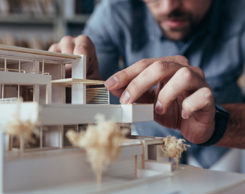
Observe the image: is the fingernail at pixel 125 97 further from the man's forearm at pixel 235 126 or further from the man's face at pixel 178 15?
the man's face at pixel 178 15

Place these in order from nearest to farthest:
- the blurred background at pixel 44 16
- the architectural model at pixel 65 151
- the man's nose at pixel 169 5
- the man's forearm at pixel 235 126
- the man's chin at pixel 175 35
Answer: the architectural model at pixel 65 151 → the man's forearm at pixel 235 126 → the man's nose at pixel 169 5 → the man's chin at pixel 175 35 → the blurred background at pixel 44 16

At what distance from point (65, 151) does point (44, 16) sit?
2.95 m

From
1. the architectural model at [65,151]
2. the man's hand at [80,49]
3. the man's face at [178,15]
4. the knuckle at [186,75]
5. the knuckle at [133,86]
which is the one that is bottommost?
the architectural model at [65,151]

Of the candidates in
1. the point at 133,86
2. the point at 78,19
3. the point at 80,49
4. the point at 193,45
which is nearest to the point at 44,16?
the point at 78,19

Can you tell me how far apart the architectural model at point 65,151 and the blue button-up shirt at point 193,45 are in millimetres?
1021

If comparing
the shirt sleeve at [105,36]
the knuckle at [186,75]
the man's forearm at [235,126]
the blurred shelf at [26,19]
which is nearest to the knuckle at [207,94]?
the knuckle at [186,75]

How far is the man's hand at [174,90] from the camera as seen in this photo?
2.01 metres

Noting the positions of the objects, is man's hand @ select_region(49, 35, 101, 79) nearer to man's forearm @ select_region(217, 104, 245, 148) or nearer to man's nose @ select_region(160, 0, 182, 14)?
man's nose @ select_region(160, 0, 182, 14)

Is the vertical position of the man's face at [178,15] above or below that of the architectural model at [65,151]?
above

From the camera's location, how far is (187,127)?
2402mm

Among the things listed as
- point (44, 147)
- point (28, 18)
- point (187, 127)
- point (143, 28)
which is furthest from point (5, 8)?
point (187, 127)

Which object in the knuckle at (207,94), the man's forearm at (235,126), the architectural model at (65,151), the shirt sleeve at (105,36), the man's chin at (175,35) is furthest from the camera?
the shirt sleeve at (105,36)

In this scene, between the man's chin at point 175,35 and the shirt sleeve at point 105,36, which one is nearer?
the man's chin at point 175,35

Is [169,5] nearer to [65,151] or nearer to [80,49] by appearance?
[80,49]
